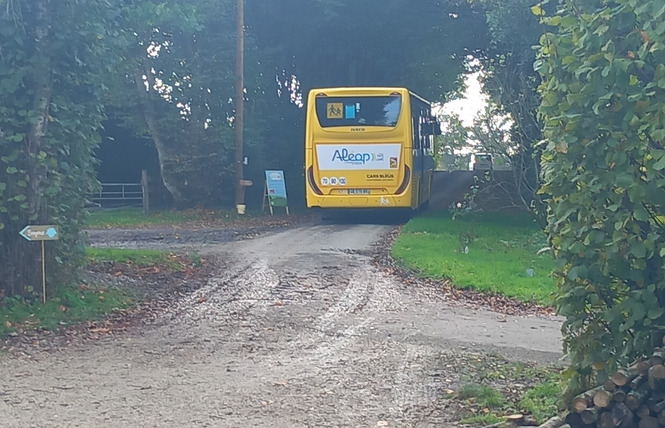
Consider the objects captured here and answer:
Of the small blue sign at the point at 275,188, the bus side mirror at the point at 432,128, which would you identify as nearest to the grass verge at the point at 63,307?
the bus side mirror at the point at 432,128

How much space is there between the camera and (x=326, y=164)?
21922 millimetres

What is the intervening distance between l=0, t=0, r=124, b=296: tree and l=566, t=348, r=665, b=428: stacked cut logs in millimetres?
7431

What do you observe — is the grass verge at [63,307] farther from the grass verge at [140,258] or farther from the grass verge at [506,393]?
the grass verge at [506,393]

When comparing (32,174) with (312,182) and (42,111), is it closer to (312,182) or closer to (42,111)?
(42,111)

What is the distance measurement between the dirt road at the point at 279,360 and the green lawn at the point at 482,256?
1.11m

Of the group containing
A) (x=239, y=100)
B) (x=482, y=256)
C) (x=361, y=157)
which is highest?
(x=239, y=100)

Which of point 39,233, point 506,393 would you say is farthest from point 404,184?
point 506,393

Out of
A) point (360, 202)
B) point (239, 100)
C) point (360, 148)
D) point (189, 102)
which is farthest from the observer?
point (189, 102)

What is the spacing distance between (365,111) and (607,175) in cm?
1636

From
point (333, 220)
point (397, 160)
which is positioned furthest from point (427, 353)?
point (333, 220)

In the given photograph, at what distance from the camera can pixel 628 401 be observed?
544cm

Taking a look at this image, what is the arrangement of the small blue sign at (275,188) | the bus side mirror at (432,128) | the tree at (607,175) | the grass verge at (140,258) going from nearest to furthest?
1. the tree at (607,175)
2. the grass verge at (140,258)
3. the bus side mirror at (432,128)
4. the small blue sign at (275,188)

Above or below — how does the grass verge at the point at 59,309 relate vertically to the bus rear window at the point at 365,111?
below

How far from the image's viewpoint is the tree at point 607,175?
17.7 feet
